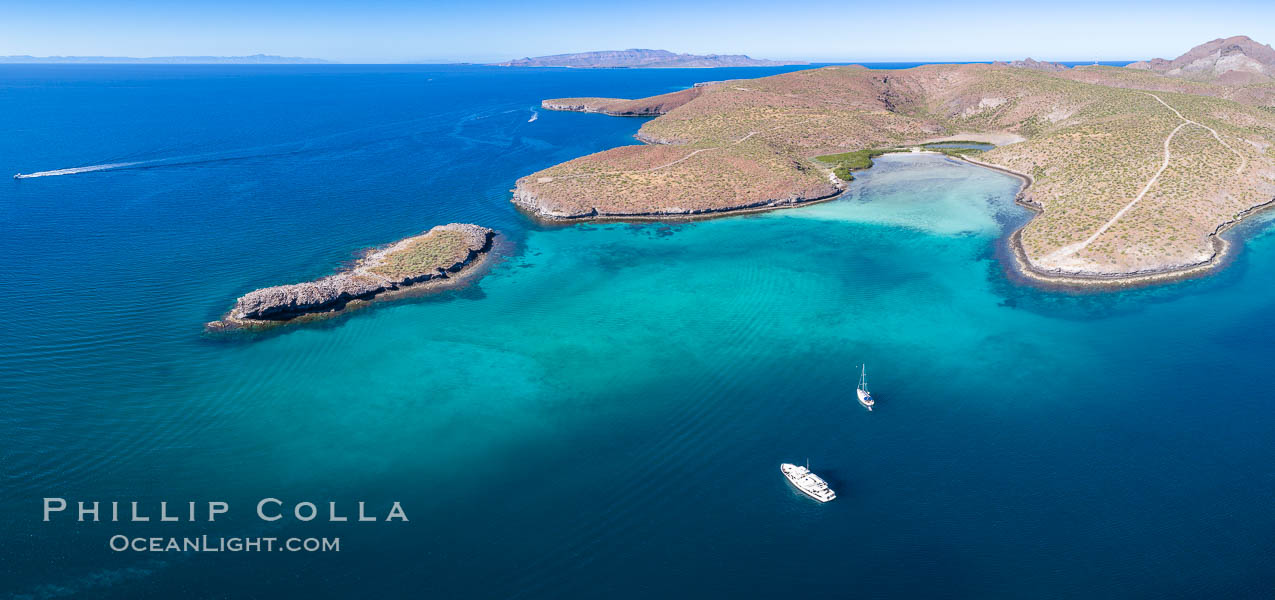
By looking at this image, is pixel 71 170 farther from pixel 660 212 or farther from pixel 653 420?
pixel 653 420

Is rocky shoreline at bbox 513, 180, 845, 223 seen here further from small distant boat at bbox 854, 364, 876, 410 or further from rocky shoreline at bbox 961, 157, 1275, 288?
small distant boat at bbox 854, 364, 876, 410

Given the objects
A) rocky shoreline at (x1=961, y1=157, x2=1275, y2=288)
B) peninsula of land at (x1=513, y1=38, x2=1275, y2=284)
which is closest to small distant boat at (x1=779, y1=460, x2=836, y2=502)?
rocky shoreline at (x1=961, y1=157, x2=1275, y2=288)

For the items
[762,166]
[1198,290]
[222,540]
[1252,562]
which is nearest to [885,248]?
[1198,290]

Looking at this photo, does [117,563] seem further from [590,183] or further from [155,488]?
[590,183]

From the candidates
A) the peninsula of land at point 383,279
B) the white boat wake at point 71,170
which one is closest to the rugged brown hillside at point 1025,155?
the peninsula of land at point 383,279

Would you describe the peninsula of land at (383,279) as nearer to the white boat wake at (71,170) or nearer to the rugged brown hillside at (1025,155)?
the rugged brown hillside at (1025,155)

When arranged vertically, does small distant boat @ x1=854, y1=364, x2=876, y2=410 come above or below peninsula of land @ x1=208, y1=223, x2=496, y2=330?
below
